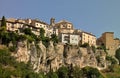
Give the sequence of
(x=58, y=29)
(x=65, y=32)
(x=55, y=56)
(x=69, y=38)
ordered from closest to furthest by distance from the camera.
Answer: (x=55, y=56) < (x=69, y=38) < (x=65, y=32) < (x=58, y=29)

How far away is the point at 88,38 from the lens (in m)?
103

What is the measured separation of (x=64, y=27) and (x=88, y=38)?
20.4 ft

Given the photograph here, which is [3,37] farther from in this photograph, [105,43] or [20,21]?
[105,43]

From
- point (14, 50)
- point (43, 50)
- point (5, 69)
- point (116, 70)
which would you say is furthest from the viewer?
point (116, 70)

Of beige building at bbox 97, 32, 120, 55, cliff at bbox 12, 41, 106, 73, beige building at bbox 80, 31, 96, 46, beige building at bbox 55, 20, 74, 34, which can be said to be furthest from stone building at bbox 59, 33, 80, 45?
beige building at bbox 97, 32, 120, 55

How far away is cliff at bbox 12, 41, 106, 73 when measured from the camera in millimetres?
77812

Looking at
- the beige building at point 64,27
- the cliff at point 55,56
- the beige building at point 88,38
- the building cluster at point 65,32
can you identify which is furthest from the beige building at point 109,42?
the cliff at point 55,56

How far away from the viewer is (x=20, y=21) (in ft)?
300

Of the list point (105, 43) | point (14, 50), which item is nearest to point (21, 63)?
point (14, 50)

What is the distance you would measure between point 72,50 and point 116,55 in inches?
792

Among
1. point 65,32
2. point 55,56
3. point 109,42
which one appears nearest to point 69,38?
point 65,32

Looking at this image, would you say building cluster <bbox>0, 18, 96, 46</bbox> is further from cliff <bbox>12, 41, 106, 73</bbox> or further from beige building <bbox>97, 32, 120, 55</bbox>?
cliff <bbox>12, 41, 106, 73</bbox>

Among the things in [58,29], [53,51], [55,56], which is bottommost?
[55,56]

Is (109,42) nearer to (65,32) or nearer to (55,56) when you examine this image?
(65,32)
